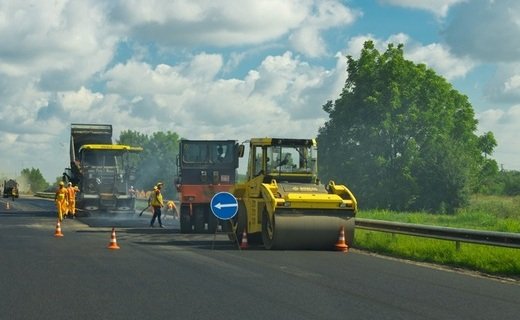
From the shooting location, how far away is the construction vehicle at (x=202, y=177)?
86.7ft

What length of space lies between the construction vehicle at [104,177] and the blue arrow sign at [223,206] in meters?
19.5

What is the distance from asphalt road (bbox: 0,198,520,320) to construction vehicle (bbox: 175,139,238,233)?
26.0 ft

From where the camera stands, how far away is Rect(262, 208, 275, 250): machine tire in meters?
18.4

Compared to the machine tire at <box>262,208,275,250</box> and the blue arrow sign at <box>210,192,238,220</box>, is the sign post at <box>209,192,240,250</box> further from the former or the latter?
the machine tire at <box>262,208,275,250</box>

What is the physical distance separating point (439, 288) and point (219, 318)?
174 inches

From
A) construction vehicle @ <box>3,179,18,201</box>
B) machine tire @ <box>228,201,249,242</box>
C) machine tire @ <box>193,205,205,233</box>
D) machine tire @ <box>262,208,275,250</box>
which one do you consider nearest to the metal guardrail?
machine tire @ <box>262,208,275,250</box>

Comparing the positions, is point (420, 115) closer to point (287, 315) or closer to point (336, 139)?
point (336, 139)

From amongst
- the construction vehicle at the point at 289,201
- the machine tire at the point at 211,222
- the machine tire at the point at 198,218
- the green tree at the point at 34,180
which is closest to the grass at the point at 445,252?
the construction vehicle at the point at 289,201

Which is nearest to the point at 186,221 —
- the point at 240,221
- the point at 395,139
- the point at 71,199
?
the point at 240,221

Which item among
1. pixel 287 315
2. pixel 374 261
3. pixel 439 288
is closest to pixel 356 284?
pixel 439 288

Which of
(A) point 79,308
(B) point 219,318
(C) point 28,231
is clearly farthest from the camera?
(C) point 28,231

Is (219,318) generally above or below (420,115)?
below

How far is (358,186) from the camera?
182ft

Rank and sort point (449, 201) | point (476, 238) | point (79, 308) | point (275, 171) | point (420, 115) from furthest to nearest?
point (420, 115)
point (449, 201)
point (275, 171)
point (476, 238)
point (79, 308)
